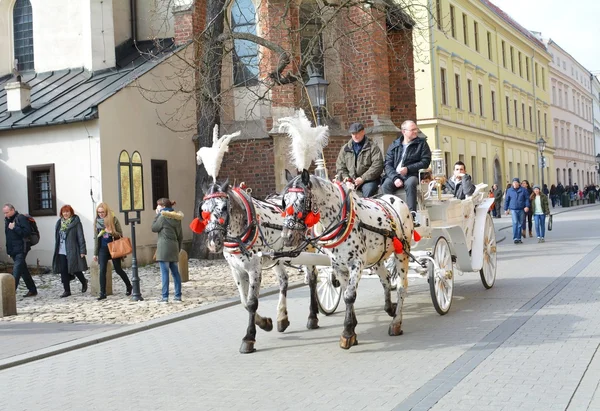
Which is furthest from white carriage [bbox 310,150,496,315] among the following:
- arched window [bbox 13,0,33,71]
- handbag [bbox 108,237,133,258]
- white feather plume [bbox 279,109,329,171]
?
arched window [bbox 13,0,33,71]

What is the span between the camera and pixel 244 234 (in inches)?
303

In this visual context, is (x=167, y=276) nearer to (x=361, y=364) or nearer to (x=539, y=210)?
(x=361, y=364)

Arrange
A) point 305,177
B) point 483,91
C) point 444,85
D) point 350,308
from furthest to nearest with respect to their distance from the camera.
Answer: point 483,91, point 444,85, point 350,308, point 305,177

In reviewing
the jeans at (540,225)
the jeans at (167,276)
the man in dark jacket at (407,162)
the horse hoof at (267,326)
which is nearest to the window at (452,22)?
the jeans at (540,225)

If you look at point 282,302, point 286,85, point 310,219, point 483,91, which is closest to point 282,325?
point 282,302

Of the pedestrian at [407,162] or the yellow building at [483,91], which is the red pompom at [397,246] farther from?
the yellow building at [483,91]

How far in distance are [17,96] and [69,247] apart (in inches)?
304

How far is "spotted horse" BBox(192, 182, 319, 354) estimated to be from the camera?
738 centimetres

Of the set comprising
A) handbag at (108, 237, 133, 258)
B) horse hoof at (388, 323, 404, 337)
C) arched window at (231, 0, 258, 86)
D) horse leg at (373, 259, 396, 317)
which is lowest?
horse hoof at (388, 323, 404, 337)

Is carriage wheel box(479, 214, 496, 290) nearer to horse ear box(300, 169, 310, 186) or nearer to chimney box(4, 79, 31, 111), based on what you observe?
horse ear box(300, 169, 310, 186)

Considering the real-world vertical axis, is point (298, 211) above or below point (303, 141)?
below

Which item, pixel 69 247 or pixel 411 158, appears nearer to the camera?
pixel 411 158

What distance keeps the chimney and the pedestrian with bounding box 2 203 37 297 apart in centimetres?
634

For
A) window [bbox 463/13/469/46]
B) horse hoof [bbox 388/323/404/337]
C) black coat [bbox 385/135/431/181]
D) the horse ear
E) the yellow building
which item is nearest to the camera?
the horse ear
